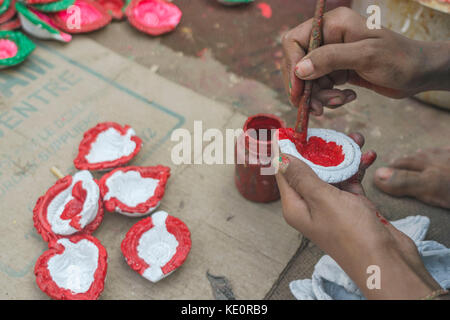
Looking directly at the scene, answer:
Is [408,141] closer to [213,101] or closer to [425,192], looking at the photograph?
[425,192]

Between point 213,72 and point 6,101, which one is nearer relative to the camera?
point 6,101

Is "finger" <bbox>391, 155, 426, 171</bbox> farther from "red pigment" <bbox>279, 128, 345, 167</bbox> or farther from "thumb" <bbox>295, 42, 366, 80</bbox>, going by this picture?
"thumb" <bbox>295, 42, 366, 80</bbox>

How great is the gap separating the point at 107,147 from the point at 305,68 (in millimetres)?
1282

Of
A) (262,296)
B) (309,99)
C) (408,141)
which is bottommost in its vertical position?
(262,296)

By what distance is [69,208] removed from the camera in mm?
2230

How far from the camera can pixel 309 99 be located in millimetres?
1902

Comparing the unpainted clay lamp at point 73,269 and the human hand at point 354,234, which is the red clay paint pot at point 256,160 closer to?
the human hand at point 354,234

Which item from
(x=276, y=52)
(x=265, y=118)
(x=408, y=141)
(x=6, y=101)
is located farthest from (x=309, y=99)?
(x=6, y=101)

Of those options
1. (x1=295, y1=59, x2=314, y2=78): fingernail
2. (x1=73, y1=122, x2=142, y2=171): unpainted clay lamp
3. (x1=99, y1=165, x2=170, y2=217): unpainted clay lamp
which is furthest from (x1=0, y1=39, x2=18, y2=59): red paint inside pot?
(x1=295, y1=59, x2=314, y2=78): fingernail

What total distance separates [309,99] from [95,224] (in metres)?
1.22

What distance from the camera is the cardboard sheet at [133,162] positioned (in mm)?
2121

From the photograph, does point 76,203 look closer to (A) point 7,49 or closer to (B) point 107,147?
(B) point 107,147

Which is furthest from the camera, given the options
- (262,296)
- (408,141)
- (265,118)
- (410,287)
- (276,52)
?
(276,52)

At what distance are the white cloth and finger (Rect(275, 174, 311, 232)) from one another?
371 mm
